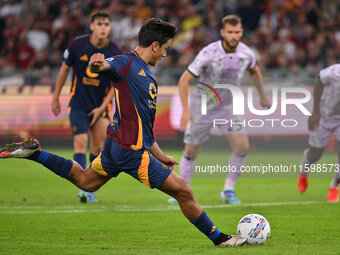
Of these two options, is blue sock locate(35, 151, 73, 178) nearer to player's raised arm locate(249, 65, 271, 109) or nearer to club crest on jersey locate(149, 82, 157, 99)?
club crest on jersey locate(149, 82, 157, 99)

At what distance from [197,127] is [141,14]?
11375 mm

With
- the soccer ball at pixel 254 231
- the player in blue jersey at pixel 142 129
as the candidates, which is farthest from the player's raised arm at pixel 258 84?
the player in blue jersey at pixel 142 129

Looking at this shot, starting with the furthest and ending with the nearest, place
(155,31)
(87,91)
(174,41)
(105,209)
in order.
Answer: (174,41)
(87,91)
(105,209)
(155,31)

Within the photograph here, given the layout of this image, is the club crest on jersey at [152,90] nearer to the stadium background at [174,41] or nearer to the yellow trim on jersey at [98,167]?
the yellow trim on jersey at [98,167]

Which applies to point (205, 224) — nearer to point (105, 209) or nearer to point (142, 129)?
point (142, 129)

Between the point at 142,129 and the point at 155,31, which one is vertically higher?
the point at 155,31

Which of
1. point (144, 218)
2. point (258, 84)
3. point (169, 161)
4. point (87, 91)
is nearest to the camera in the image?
point (169, 161)

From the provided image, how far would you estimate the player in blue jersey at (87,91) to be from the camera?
31.6 feet

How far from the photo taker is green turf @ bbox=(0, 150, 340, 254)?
641cm

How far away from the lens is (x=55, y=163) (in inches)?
254

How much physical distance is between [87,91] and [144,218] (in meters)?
2.28

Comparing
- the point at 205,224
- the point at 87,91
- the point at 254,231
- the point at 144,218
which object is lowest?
the point at 144,218

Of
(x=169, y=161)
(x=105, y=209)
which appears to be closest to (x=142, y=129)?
(x=169, y=161)

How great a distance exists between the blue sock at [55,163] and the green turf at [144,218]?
0.69 m
